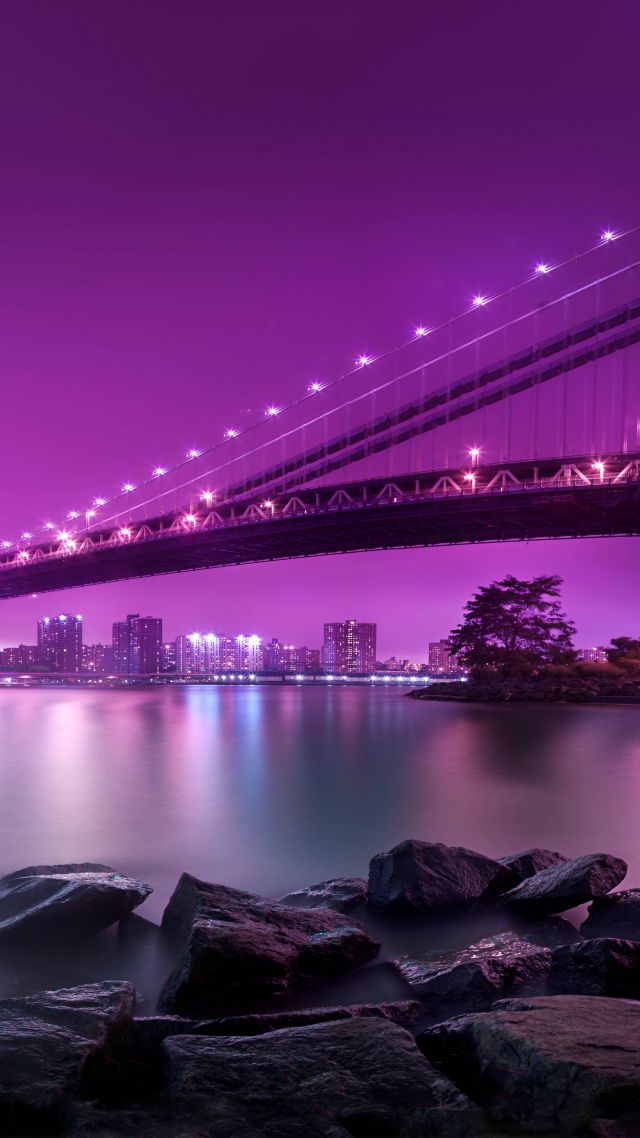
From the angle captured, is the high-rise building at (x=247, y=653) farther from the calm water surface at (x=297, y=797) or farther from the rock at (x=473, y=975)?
the rock at (x=473, y=975)

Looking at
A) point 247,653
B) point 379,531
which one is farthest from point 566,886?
point 247,653

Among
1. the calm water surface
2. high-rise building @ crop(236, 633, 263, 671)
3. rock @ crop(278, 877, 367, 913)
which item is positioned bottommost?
high-rise building @ crop(236, 633, 263, 671)

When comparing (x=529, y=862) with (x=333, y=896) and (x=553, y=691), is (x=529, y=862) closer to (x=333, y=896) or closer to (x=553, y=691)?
(x=333, y=896)

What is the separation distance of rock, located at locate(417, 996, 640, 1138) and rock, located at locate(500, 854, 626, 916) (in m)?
1.65

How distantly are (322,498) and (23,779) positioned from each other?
3160cm

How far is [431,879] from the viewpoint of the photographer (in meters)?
4.38

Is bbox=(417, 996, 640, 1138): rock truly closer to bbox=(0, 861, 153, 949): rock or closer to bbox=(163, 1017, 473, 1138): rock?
bbox=(163, 1017, 473, 1138): rock

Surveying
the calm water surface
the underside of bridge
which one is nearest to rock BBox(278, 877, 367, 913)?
the calm water surface

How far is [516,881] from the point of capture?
4.81 m

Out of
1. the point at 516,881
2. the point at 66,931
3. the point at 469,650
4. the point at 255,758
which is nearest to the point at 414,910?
the point at 516,881

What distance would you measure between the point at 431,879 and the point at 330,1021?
1.86m

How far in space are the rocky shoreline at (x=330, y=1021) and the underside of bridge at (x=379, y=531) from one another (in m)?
28.2

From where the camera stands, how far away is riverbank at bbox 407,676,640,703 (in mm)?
30078

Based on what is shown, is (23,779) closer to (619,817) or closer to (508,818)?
(508,818)
